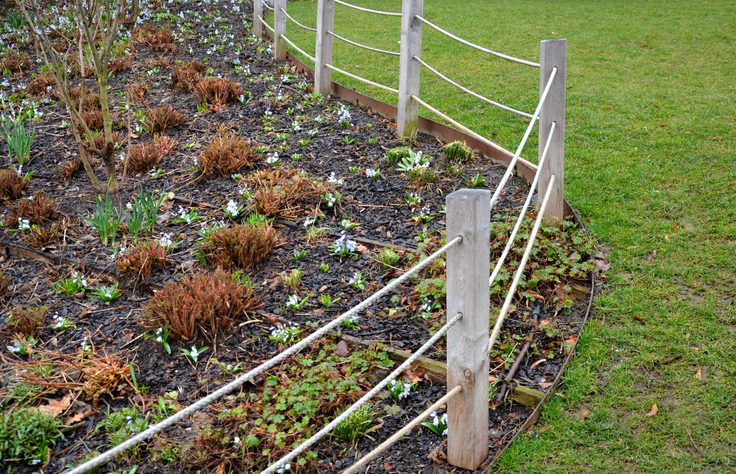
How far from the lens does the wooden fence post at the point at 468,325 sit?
8.14ft

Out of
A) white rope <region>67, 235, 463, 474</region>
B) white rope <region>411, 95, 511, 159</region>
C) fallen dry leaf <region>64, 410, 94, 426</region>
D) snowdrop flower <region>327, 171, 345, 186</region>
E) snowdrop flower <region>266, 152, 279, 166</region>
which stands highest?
white rope <region>67, 235, 463, 474</region>

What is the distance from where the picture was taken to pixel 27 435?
9.76 ft

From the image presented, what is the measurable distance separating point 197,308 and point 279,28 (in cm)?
562

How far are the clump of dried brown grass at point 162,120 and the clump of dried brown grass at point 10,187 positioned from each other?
4.33 ft

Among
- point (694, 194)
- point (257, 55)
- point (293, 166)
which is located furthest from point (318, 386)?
point (257, 55)

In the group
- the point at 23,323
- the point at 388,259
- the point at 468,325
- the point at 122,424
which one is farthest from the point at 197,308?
the point at 468,325

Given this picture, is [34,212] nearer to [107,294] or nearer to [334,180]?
[107,294]

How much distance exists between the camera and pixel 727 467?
9.23 feet

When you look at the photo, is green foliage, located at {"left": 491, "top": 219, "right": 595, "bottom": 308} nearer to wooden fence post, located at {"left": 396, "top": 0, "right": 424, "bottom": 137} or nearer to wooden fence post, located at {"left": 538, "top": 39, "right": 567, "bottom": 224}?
wooden fence post, located at {"left": 538, "top": 39, "right": 567, "bottom": 224}

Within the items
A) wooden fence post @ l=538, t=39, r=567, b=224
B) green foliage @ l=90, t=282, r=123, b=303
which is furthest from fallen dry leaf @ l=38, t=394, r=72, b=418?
wooden fence post @ l=538, t=39, r=567, b=224

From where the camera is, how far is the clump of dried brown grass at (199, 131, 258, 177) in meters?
5.50

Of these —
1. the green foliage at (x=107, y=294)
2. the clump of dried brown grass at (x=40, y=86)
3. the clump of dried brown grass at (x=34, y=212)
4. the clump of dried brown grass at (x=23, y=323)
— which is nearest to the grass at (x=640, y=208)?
the green foliage at (x=107, y=294)

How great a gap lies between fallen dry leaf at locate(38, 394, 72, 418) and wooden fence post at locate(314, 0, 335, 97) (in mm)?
4718

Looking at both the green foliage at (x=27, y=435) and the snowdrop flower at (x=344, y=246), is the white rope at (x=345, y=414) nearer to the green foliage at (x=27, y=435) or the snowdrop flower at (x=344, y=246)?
the green foliage at (x=27, y=435)
